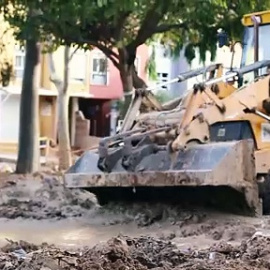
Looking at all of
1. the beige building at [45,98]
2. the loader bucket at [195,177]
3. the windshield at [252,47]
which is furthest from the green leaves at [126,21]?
the beige building at [45,98]

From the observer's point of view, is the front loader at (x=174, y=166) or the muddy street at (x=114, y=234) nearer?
the muddy street at (x=114, y=234)

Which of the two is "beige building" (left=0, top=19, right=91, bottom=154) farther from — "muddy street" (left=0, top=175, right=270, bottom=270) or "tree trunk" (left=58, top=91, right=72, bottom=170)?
"muddy street" (left=0, top=175, right=270, bottom=270)

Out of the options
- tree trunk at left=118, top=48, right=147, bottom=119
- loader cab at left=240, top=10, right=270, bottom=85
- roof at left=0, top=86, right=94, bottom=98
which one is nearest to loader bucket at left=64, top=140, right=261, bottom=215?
loader cab at left=240, top=10, right=270, bottom=85

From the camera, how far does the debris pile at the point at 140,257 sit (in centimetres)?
→ 738

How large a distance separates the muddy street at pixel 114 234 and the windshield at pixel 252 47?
8.03 feet

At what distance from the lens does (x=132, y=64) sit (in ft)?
69.3

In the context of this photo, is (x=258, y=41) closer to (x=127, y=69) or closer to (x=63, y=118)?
(x=127, y=69)

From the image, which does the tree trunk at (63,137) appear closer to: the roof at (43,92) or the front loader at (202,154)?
the front loader at (202,154)

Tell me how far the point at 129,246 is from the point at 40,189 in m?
9.29

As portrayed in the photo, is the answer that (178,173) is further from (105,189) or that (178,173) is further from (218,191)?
(105,189)

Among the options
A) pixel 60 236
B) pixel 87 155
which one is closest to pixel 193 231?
pixel 60 236

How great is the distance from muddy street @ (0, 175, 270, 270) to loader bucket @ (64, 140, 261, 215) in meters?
0.23

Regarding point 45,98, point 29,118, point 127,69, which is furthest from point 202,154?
point 45,98

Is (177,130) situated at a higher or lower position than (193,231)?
higher
